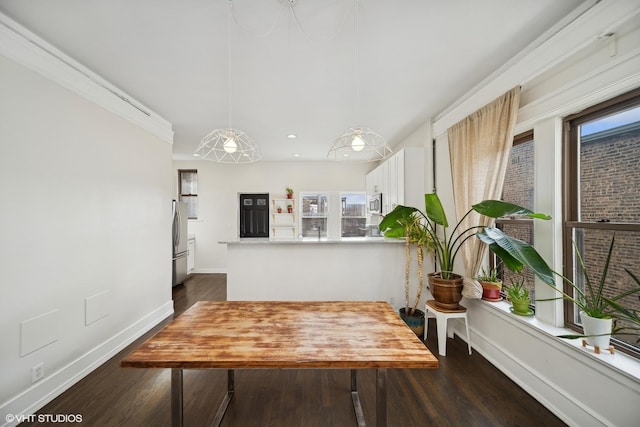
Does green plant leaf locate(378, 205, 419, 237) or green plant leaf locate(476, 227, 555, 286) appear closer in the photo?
green plant leaf locate(476, 227, 555, 286)

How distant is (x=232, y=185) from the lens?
5.89 m

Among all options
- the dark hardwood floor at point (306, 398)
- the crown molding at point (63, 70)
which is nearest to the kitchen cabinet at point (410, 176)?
the dark hardwood floor at point (306, 398)

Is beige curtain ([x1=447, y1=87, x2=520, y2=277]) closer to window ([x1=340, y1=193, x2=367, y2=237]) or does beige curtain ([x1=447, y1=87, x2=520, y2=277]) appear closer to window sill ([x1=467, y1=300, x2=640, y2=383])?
window sill ([x1=467, y1=300, x2=640, y2=383])

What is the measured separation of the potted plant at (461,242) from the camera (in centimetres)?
166

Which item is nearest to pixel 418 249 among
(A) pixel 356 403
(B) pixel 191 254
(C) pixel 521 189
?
(C) pixel 521 189

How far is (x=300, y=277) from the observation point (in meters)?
3.20

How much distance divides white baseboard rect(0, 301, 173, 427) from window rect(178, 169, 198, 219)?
11.4ft

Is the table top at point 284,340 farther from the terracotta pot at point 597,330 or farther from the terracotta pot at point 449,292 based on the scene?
the terracotta pot at point 597,330

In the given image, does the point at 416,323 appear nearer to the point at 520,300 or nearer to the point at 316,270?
the point at 520,300

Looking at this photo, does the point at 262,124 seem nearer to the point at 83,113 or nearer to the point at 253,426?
the point at 83,113

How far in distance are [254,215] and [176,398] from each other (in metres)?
4.80

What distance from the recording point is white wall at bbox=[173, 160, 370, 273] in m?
5.83

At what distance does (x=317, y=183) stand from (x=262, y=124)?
2695 millimetres

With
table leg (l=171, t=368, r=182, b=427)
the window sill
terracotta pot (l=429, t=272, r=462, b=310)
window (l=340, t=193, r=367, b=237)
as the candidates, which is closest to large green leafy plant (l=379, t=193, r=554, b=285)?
terracotta pot (l=429, t=272, r=462, b=310)
